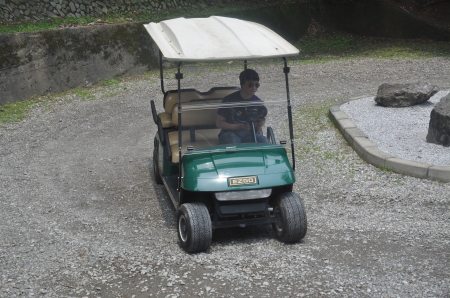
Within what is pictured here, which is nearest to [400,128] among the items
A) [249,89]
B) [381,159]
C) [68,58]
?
[381,159]

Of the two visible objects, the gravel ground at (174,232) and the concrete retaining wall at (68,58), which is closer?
the gravel ground at (174,232)

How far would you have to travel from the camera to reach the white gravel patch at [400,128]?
23.3 ft

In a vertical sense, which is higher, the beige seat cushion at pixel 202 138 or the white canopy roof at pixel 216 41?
the white canopy roof at pixel 216 41

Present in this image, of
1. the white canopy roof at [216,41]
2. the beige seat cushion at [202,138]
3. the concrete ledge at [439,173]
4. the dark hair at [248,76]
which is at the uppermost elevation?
the white canopy roof at [216,41]

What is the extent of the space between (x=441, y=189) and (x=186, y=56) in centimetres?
329

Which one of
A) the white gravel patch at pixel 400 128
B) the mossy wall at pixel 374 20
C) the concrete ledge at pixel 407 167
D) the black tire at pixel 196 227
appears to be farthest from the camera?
the mossy wall at pixel 374 20

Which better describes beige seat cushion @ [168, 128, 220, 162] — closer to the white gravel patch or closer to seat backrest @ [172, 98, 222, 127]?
seat backrest @ [172, 98, 222, 127]

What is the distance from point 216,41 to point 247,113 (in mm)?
729

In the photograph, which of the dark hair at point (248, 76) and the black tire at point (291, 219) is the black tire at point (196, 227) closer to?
the black tire at point (291, 219)

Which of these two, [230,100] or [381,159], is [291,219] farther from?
[381,159]

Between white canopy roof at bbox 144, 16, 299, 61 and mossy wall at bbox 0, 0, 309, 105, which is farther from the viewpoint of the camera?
mossy wall at bbox 0, 0, 309, 105

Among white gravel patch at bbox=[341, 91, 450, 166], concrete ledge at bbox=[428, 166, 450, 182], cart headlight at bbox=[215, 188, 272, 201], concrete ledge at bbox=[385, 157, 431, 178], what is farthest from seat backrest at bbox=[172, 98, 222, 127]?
white gravel patch at bbox=[341, 91, 450, 166]

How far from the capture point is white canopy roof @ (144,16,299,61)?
4871mm

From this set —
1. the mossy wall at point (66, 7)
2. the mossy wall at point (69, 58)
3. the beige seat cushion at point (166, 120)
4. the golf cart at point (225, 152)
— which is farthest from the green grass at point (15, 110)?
the golf cart at point (225, 152)
